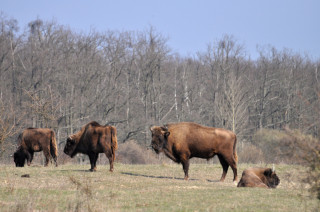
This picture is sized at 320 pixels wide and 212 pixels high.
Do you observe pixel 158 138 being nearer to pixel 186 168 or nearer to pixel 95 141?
pixel 186 168

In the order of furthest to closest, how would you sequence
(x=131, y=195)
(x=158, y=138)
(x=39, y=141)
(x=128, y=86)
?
(x=128, y=86), (x=39, y=141), (x=158, y=138), (x=131, y=195)

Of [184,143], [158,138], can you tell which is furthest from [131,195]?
[184,143]

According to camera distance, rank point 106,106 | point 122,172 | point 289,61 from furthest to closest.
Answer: point 289,61, point 106,106, point 122,172

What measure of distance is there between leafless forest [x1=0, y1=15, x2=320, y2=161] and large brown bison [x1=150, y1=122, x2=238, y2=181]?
100 ft

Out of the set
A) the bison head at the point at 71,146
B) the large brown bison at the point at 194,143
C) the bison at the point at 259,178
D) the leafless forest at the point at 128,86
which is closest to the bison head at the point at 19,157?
the bison head at the point at 71,146

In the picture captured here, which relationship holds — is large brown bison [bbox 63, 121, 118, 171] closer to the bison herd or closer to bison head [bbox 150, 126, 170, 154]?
the bison herd

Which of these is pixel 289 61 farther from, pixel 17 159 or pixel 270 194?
pixel 270 194

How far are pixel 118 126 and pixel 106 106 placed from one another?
2.58m

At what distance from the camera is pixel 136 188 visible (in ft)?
55.7

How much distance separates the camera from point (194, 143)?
21.8 m

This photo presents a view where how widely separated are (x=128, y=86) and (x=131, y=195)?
162 ft

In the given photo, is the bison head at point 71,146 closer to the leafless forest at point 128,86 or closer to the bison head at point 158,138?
the bison head at point 158,138

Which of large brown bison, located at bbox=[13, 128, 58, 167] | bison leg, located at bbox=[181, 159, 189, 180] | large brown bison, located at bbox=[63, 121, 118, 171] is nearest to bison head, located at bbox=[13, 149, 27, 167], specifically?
large brown bison, located at bbox=[13, 128, 58, 167]

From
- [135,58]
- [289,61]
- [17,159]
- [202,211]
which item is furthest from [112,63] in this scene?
[202,211]
